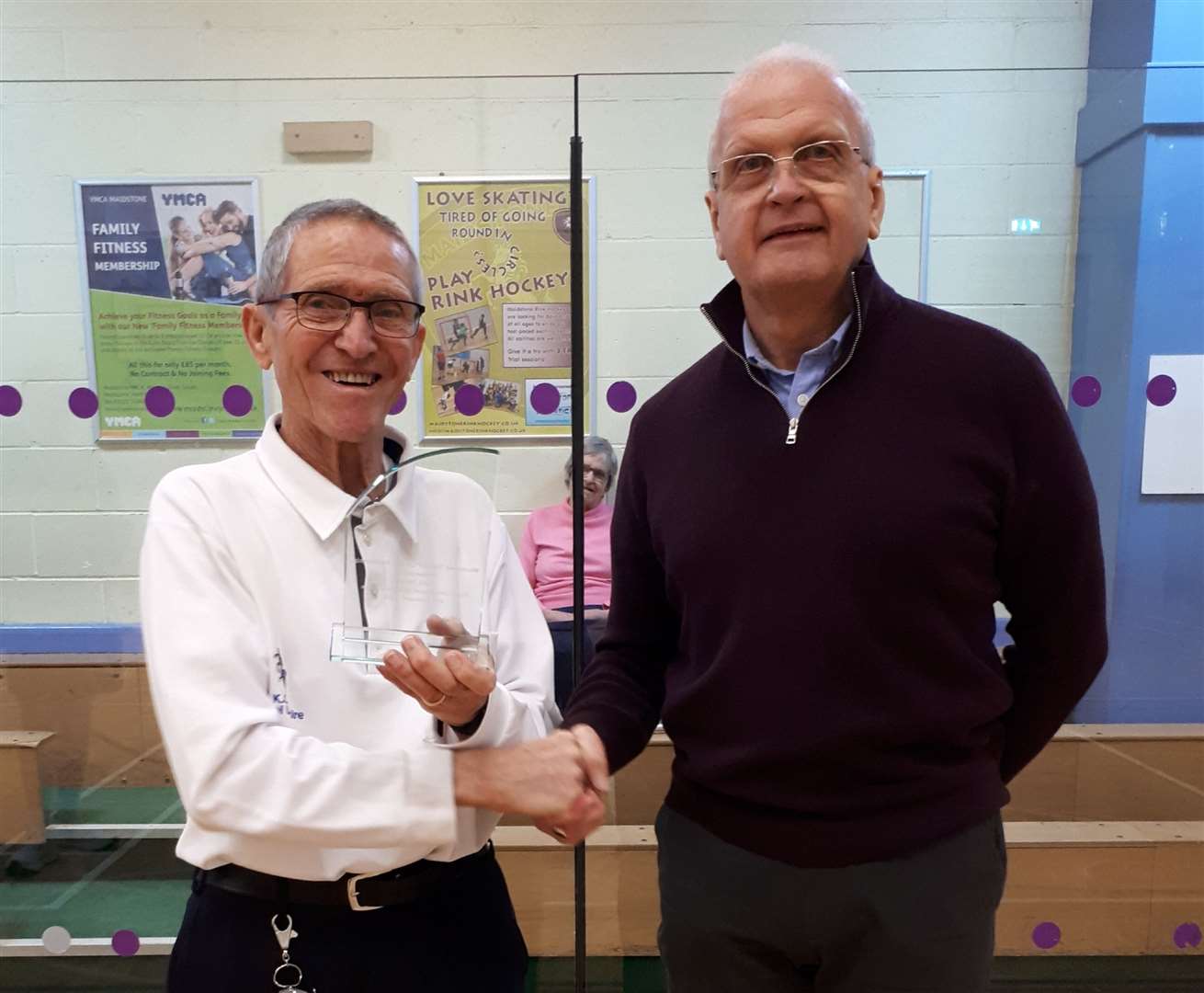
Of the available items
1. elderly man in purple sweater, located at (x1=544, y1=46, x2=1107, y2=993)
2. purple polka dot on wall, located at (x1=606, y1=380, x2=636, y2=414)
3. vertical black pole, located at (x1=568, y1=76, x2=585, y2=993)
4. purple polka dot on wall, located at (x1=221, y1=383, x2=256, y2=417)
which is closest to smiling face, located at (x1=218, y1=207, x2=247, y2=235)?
purple polka dot on wall, located at (x1=221, y1=383, x2=256, y2=417)

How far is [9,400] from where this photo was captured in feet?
6.61

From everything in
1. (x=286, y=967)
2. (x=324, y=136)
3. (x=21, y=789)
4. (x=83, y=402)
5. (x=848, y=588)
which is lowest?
(x=21, y=789)

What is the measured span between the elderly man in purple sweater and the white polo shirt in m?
0.20

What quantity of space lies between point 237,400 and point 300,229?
104 centimetres

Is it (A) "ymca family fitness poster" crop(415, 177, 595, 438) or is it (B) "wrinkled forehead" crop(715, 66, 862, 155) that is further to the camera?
(A) "ymca family fitness poster" crop(415, 177, 595, 438)

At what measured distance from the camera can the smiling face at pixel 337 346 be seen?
0.99 m

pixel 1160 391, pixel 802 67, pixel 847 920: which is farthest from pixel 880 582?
pixel 1160 391

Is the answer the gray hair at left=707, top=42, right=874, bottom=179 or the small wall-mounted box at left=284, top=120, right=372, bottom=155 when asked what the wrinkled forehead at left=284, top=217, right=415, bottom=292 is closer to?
the gray hair at left=707, top=42, right=874, bottom=179

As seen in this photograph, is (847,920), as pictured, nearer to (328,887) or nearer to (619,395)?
(328,887)

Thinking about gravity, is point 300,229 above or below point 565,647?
above

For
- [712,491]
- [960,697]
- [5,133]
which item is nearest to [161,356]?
[5,133]

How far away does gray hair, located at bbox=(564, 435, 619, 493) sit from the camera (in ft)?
5.76

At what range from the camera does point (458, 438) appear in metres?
1.76

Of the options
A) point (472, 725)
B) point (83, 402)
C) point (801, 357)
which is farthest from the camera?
point (83, 402)
